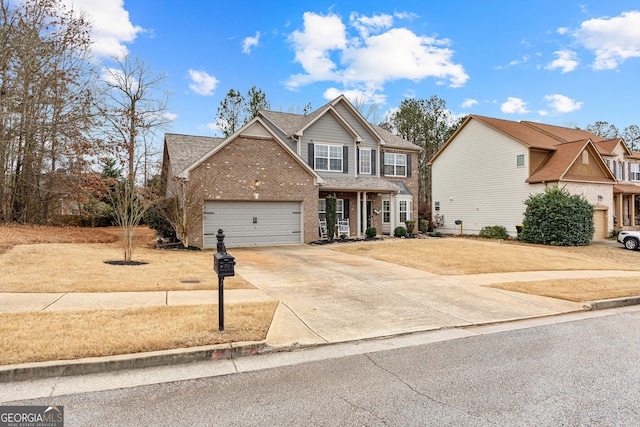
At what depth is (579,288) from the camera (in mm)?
9148

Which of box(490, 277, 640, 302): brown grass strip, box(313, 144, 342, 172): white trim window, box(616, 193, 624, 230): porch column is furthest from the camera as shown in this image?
box(616, 193, 624, 230): porch column

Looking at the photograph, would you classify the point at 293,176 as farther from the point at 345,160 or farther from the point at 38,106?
the point at 38,106

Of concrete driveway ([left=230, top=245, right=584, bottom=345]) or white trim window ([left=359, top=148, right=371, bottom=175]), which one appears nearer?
concrete driveway ([left=230, top=245, right=584, bottom=345])

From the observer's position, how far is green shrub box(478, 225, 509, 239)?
24.0 m

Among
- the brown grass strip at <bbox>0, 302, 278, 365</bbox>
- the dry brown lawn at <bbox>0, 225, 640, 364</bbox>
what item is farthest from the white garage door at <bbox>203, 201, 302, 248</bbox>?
the brown grass strip at <bbox>0, 302, 278, 365</bbox>

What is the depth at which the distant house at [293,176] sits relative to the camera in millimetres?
16359

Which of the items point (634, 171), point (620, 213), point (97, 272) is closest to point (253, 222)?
point (97, 272)

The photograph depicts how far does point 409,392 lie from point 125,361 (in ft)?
10.3

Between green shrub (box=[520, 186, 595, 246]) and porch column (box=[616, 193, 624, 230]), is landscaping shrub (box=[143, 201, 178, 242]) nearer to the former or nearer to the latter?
green shrub (box=[520, 186, 595, 246])

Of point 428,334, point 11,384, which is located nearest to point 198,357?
point 11,384

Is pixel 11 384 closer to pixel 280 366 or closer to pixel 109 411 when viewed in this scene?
pixel 109 411

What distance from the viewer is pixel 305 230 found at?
18.3 metres

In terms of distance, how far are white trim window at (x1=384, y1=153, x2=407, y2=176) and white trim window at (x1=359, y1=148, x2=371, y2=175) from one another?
1569 mm

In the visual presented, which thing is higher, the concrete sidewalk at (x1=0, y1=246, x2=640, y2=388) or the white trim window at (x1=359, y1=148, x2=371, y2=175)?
the white trim window at (x1=359, y1=148, x2=371, y2=175)
